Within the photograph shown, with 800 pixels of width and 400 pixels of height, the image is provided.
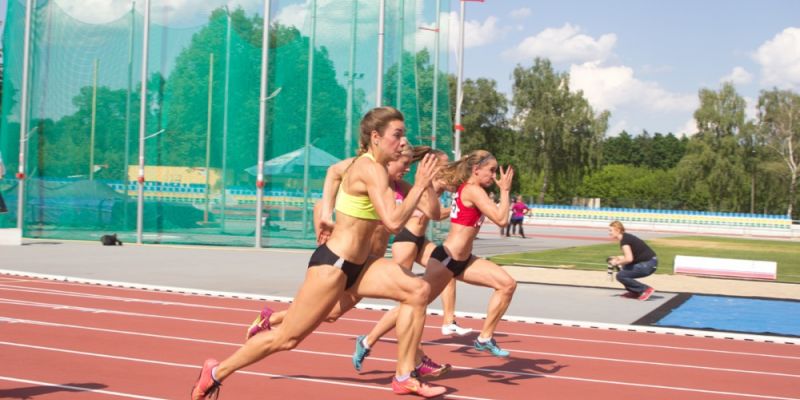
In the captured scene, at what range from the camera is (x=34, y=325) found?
10359mm

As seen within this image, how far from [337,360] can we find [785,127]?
7660cm

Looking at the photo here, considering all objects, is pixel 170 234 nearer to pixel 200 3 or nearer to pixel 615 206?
pixel 200 3

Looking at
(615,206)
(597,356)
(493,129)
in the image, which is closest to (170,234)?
(597,356)

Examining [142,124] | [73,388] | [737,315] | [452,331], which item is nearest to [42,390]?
[73,388]

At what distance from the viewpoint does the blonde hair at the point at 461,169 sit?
336 inches

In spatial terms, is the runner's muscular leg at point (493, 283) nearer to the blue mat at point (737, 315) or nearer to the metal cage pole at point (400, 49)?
the blue mat at point (737, 315)

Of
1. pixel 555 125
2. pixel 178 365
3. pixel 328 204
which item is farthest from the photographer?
pixel 555 125

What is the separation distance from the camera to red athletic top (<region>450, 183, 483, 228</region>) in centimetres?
867

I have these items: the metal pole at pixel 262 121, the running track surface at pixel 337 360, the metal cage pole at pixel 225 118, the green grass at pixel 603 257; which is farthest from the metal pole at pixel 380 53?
the running track surface at pixel 337 360

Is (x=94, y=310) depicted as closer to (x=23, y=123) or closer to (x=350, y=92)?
(x=350, y=92)

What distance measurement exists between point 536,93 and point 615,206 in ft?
43.2

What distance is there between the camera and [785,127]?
255ft

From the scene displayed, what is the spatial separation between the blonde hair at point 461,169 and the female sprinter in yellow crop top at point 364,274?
2042mm

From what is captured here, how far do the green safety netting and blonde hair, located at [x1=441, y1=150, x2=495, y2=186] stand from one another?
1625 centimetres
